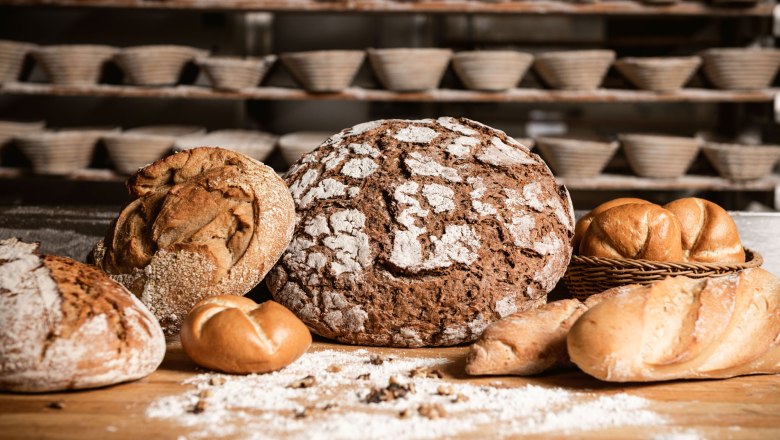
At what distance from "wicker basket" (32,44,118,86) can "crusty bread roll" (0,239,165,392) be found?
2379 millimetres

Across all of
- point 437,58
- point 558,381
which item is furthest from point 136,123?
point 558,381

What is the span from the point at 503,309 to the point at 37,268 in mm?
805

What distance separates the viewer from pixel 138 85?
338 cm

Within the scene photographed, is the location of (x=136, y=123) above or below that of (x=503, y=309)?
below

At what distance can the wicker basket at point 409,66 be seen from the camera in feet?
10.2

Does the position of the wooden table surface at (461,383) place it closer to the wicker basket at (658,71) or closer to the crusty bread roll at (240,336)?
the crusty bread roll at (240,336)

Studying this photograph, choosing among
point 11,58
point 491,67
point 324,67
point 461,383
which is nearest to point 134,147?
point 11,58

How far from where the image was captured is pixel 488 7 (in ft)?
10.7

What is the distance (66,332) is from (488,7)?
8.70 feet

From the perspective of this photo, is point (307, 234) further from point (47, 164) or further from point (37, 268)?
point (47, 164)

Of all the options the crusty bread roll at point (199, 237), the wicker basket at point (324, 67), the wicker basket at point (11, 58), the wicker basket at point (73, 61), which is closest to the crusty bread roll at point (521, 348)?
the crusty bread roll at point (199, 237)

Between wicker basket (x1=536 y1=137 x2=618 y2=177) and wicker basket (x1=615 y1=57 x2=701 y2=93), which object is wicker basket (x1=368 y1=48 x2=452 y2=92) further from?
wicker basket (x1=615 y1=57 x2=701 y2=93)

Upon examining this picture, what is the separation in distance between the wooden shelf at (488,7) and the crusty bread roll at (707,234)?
195 centimetres

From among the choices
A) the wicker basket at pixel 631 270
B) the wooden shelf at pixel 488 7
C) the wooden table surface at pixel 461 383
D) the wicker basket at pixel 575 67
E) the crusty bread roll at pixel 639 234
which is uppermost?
the wooden shelf at pixel 488 7
